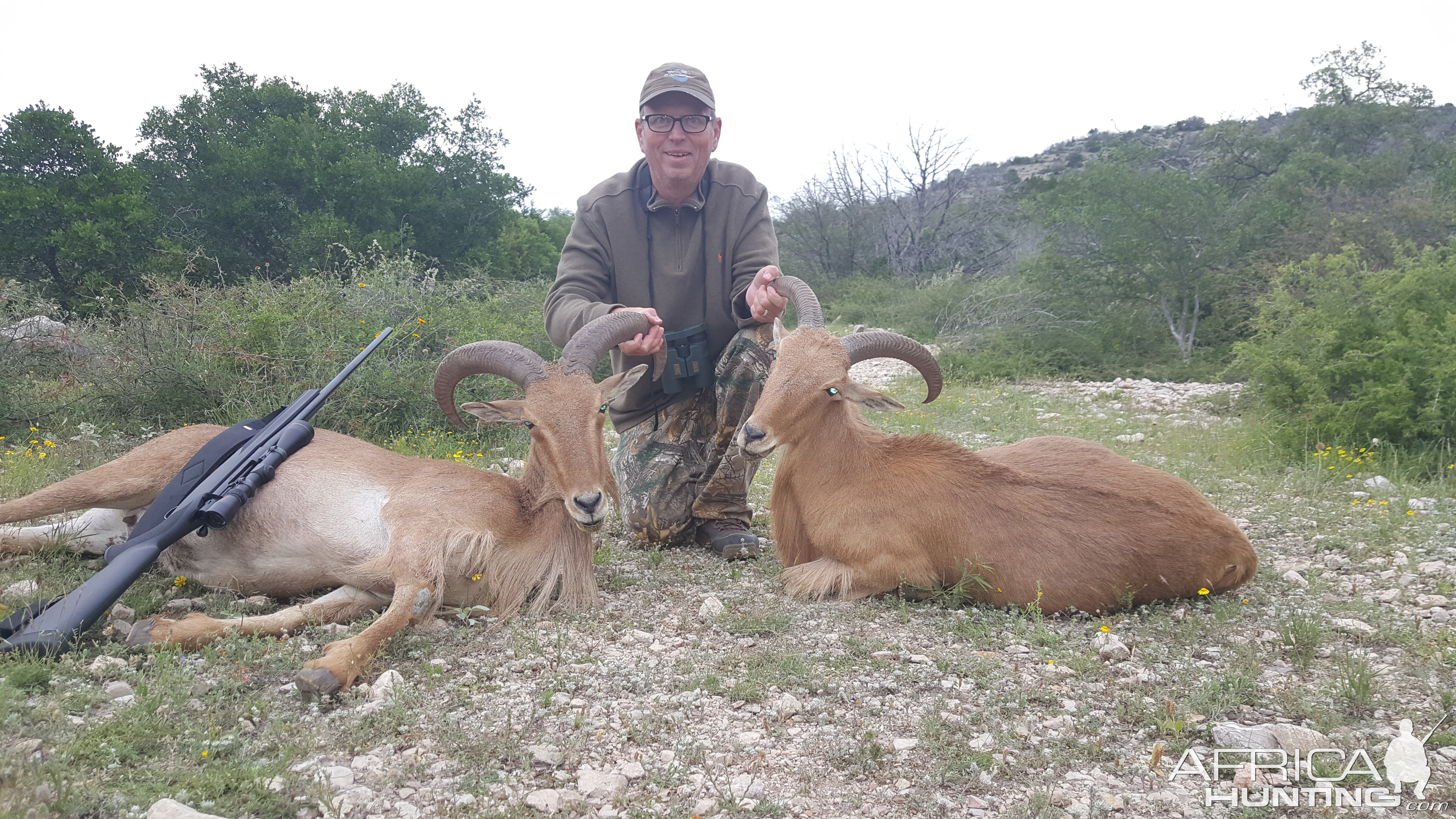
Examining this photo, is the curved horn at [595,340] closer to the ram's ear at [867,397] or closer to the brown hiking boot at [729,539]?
the ram's ear at [867,397]

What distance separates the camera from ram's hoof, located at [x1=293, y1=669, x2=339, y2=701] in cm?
328

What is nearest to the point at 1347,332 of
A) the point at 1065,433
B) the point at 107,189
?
the point at 1065,433

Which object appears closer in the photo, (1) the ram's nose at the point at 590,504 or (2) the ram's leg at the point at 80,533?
(1) the ram's nose at the point at 590,504

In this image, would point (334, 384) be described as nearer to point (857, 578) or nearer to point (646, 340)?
point (646, 340)

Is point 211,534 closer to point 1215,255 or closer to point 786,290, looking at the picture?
point 786,290

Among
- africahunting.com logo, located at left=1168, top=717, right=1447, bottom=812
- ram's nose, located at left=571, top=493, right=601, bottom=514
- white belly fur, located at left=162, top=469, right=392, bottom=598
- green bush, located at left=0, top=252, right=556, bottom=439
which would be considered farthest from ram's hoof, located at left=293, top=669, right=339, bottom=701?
green bush, located at left=0, top=252, right=556, bottom=439

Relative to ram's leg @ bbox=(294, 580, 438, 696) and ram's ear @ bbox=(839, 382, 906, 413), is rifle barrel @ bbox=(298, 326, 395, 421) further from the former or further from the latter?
ram's ear @ bbox=(839, 382, 906, 413)

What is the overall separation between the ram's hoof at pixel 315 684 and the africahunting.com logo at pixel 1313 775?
3.07 m

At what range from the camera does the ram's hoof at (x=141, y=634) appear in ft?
12.1

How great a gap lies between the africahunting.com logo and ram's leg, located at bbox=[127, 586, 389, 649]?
367cm

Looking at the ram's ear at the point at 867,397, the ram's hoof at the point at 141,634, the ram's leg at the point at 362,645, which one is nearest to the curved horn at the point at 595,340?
the ram's ear at the point at 867,397

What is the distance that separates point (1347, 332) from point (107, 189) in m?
20.6

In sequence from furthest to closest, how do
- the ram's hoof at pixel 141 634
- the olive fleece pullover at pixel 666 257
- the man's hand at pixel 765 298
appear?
1. the olive fleece pullover at pixel 666 257
2. the man's hand at pixel 765 298
3. the ram's hoof at pixel 141 634

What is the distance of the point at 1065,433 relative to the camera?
10156mm
